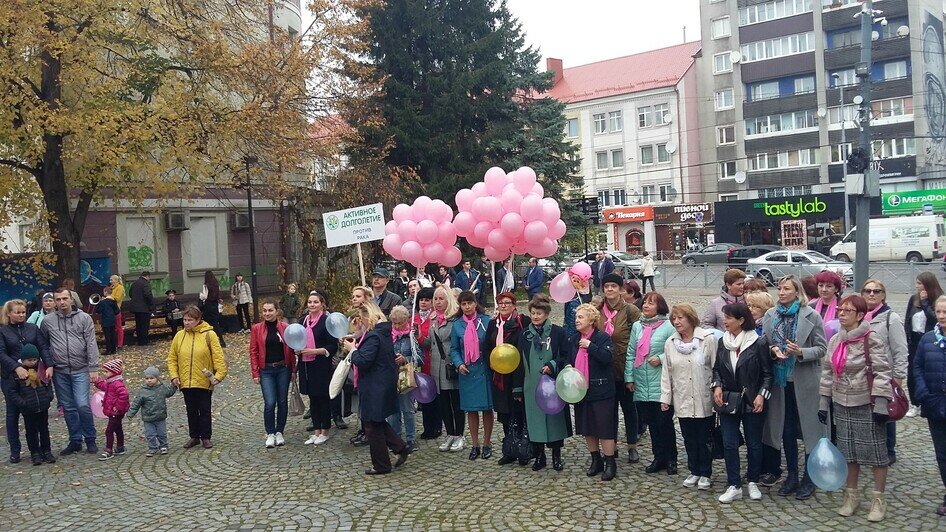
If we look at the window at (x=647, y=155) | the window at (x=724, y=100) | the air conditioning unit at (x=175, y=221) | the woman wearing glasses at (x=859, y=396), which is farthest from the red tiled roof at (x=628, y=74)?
the woman wearing glasses at (x=859, y=396)

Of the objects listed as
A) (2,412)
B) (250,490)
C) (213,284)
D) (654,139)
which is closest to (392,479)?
(250,490)

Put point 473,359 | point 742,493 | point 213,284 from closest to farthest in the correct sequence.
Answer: point 742,493 < point 473,359 < point 213,284

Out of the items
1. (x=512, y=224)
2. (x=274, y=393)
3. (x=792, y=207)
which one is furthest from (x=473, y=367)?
(x=792, y=207)

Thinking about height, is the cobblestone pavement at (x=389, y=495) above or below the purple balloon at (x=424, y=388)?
below

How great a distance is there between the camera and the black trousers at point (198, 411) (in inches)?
360

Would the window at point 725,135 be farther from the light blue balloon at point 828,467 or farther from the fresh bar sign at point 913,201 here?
the light blue balloon at point 828,467

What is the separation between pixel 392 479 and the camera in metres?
7.72

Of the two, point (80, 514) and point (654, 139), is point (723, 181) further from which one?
point (80, 514)

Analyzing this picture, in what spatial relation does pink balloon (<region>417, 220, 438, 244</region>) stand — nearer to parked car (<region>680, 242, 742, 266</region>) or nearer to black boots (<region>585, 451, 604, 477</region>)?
black boots (<region>585, 451, 604, 477</region>)

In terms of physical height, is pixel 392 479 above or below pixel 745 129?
below

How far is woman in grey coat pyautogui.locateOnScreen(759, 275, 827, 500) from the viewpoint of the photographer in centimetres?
658

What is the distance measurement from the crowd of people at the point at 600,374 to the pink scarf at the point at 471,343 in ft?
0.04

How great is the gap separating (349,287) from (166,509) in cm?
1641

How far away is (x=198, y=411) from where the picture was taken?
9.30 meters
